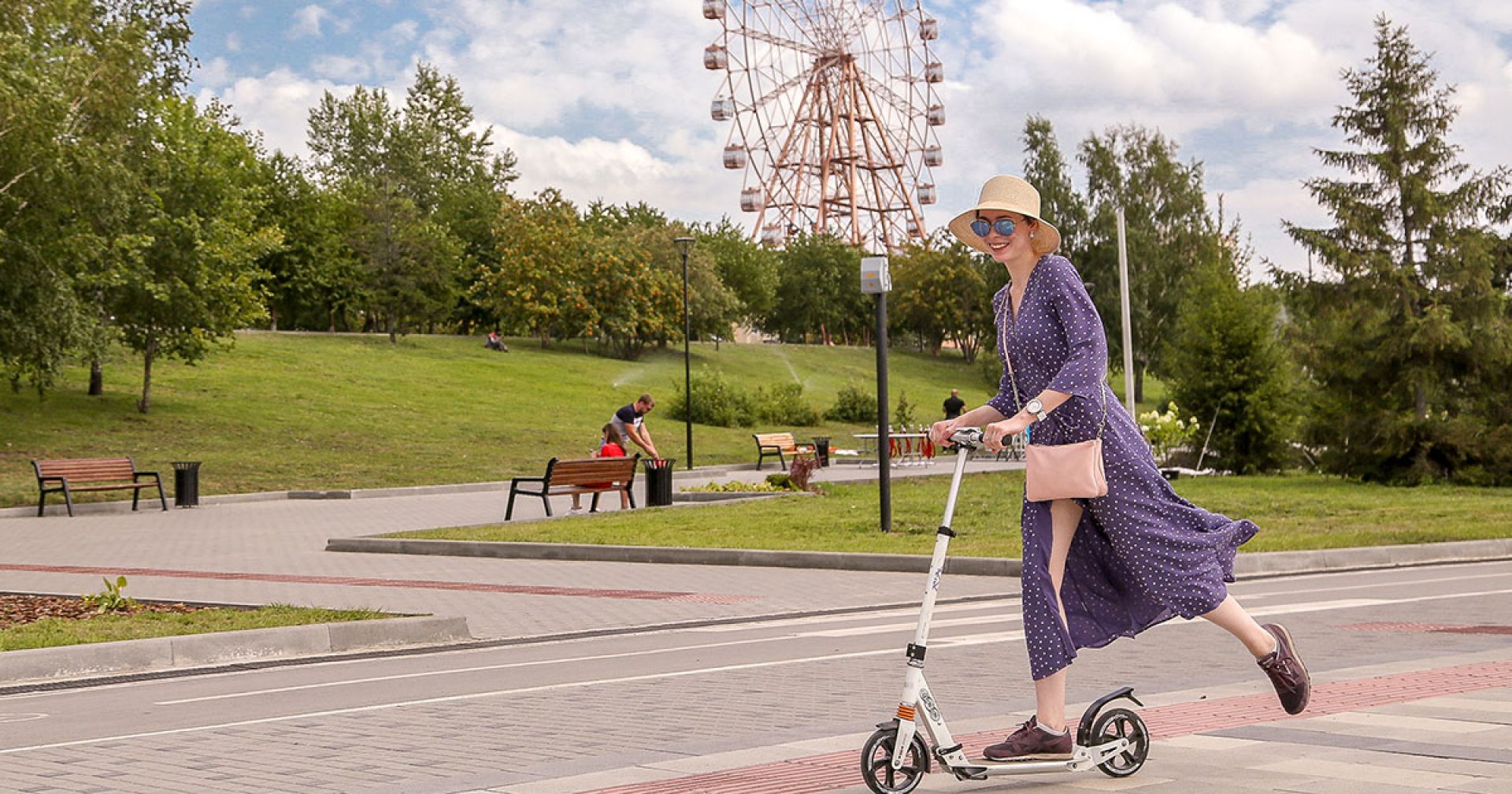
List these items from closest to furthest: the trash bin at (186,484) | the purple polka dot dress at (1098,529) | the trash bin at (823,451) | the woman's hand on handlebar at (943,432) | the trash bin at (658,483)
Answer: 1. the woman's hand on handlebar at (943,432)
2. the purple polka dot dress at (1098,529)
3. the trash bin at (658,483)
4. the trash bin at (186,484)
5. the trash bin at (823,451)

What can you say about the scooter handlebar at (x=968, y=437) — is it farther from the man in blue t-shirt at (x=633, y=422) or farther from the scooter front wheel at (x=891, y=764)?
the man in blue t-shirt at (x=633, y=422)

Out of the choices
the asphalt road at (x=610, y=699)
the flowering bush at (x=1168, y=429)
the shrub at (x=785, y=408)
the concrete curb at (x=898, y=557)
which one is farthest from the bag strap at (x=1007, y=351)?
the shrub at (x=785, y=408)

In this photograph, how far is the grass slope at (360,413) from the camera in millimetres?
39062

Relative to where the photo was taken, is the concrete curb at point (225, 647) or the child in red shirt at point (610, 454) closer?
the concrete curb at point (225, 647)

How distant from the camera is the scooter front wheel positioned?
5176 millimetres

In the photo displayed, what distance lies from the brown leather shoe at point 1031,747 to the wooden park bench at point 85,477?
25.5m

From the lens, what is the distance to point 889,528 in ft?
66.5

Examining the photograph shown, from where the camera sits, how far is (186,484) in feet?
101

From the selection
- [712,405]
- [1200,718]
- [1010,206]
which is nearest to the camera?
[1010,206]

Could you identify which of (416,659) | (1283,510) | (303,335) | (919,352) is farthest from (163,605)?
(919,352)

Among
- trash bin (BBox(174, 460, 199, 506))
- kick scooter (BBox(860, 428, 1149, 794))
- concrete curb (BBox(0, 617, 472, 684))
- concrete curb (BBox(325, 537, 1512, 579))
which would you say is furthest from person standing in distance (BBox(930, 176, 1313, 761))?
trash bin (BBox(174, 460, 199, 506))

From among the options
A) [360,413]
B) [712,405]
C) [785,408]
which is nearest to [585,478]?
[360,413]

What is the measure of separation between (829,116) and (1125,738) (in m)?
88.7

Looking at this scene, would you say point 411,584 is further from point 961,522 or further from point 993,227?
point 993,227
